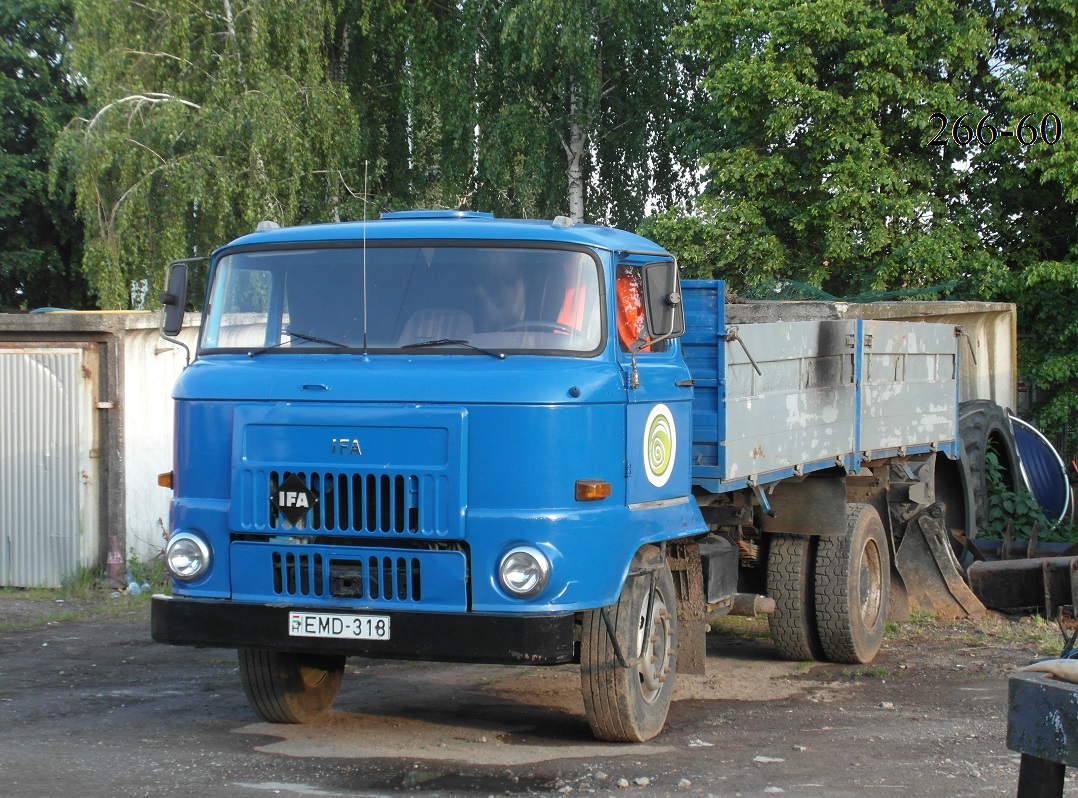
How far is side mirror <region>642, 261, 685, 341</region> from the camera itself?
6.45m

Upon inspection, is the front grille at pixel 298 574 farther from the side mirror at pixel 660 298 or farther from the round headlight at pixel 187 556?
the side mirror at pixel 660 298

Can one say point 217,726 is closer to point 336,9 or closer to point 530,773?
point 530,773

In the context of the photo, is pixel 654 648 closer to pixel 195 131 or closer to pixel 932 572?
pixel 932 572

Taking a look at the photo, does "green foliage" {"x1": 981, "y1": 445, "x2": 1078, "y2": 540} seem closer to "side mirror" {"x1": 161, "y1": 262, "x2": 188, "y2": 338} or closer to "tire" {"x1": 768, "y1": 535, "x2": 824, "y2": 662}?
"tire" {"x1": 768, "y1": 535, "x2": 824, "y2": 662}

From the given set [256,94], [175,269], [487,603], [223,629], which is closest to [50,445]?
[175,269]

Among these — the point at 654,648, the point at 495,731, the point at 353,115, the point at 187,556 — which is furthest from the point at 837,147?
the point at 187,556

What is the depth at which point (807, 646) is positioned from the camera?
9.09 m

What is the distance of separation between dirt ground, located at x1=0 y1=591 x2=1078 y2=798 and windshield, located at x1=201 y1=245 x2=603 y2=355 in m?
1.90

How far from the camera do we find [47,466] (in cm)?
1209

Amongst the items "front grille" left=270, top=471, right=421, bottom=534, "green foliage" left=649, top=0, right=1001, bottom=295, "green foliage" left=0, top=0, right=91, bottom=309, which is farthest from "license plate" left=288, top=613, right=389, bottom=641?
"green foliage" left=0, top=0, right=91, bottom=309

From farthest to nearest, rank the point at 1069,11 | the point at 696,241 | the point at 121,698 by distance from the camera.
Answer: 1. the point at 696,241
2. the point at 1069,11
3. the point at 121,698

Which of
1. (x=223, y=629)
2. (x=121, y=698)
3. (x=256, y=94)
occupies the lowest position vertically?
(x=121, y=698)

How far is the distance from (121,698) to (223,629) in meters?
2.00

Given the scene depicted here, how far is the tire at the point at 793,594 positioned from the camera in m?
9.03
